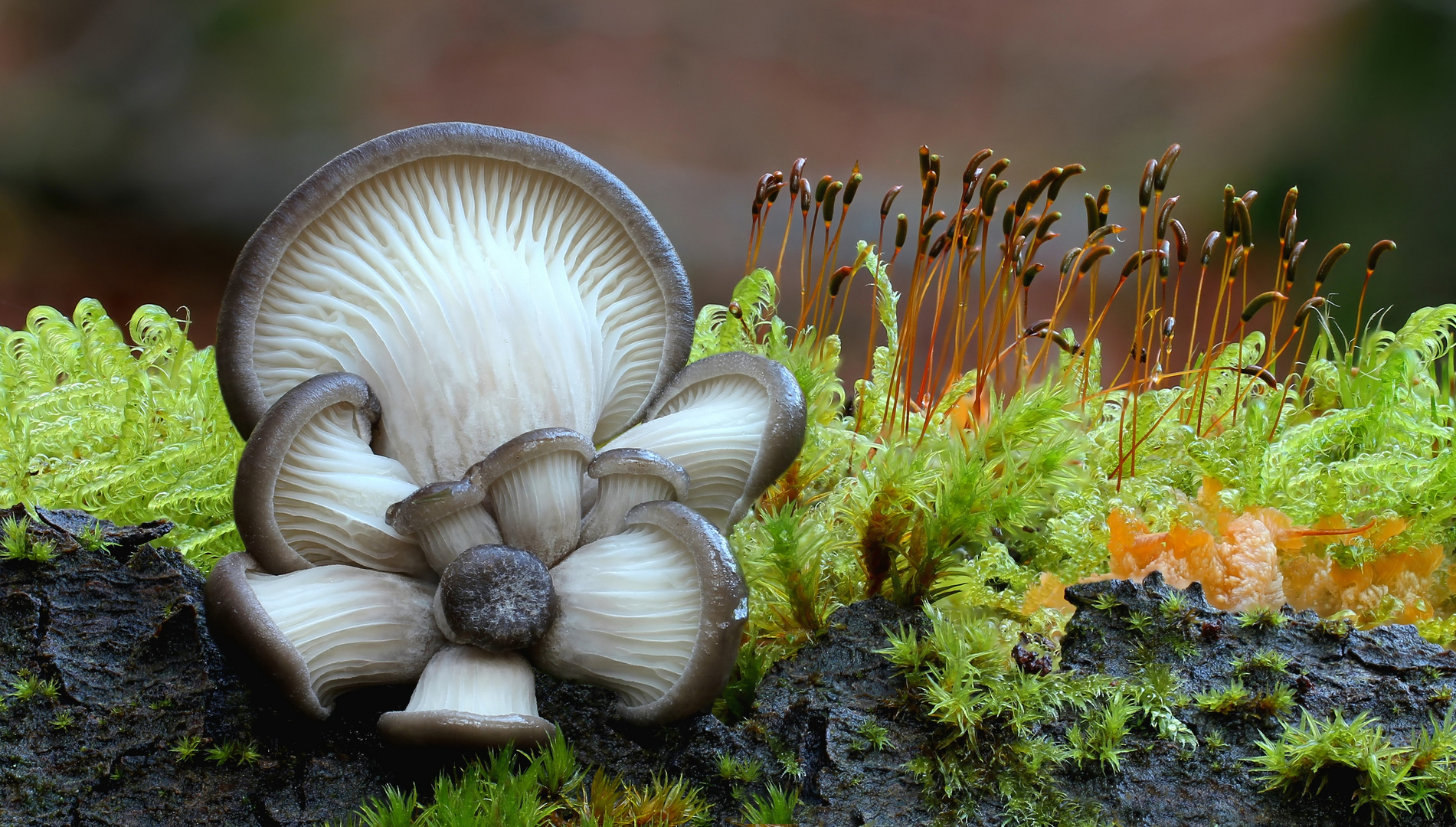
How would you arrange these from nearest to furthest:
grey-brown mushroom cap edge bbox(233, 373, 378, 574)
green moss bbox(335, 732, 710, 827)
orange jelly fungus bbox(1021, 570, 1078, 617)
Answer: green moss bbox(335, 732, 710, 827), grey-brown mushroom cap edge bbox(233, 373, 378, 574), orange jelly fungus bbox(1021, 570, 1078, 617)

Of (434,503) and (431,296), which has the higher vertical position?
(431,296)

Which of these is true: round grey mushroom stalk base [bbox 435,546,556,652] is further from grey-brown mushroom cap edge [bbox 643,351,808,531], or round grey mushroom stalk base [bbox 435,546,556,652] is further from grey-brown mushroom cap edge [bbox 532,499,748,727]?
grey-brown mushroom cap edge [bbox 643,351,808,531]

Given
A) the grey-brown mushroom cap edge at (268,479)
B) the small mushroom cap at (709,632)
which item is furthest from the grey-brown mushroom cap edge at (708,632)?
the grey-brown mushroom cap edge at (268,479)

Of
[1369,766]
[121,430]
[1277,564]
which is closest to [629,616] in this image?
[1369,766]

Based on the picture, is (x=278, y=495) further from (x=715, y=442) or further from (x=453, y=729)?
(x=715, y=442)

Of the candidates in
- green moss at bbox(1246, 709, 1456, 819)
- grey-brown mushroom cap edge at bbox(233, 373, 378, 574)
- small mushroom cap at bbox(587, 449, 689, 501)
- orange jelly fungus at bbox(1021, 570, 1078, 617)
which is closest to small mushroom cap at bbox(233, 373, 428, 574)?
grey-brown mushroom cap edge at bbox(233, 373, 378, 574)

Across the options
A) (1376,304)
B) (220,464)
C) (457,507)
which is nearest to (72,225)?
(220,464)

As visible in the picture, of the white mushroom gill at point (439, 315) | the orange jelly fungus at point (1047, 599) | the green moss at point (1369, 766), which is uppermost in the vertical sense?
the white mushroom gill at point (439, 315)

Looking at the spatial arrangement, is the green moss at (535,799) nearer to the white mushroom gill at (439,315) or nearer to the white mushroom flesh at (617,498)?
the white mushroom flesh at (617,498)
